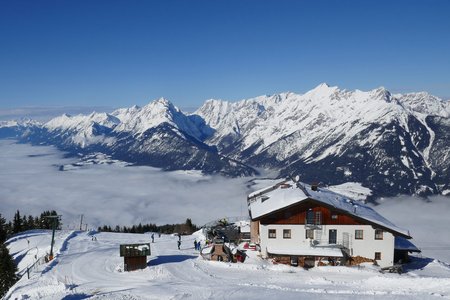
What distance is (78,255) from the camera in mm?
59406

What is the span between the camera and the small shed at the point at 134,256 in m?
49.3

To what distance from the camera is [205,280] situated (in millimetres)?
45781

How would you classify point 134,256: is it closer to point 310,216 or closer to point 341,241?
point 310,216

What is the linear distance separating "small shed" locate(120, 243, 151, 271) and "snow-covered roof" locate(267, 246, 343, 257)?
1630cm

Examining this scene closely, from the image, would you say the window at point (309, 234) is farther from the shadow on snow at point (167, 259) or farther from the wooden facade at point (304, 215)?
the shadow on snow at point (167, 259)

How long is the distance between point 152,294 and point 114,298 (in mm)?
3253

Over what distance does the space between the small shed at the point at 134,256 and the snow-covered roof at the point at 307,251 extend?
1630cm

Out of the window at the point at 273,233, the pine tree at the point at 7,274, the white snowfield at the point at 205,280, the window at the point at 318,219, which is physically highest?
the window at the point at 318,219

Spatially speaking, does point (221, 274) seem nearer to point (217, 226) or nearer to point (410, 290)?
point (410, 290)

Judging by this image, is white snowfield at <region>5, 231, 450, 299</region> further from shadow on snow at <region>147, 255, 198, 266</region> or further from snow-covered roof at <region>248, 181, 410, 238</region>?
snow-covered roof at <region>248, 181, 410, 238</region>

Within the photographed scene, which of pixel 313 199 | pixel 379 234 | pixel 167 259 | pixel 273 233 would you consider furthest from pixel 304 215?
pixel 167 259

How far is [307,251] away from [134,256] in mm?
21816

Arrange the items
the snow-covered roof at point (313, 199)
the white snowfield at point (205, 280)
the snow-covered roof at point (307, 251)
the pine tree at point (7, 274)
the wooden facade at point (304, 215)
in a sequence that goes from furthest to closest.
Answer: the pine tree at point (7, 274) → the wooden facade at point (304, 215) → the snow-covered roof at point (313, 199) → the snow-covered roof at point (307, 251) → the white snowfield at point (205, 280)

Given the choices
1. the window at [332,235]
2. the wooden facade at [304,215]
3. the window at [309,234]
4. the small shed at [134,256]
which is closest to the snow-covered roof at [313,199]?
the wooden facade at [304,215]
